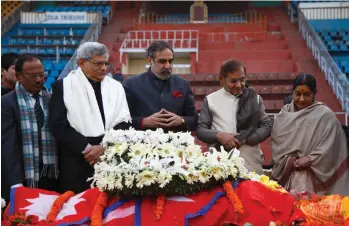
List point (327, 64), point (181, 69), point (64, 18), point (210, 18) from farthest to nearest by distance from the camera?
point (210, 18), point (64, 18), point (181, 69), point (327, 64)

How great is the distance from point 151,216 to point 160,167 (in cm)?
24

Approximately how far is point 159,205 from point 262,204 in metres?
0.52

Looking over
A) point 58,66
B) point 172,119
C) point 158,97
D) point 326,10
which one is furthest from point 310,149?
point 326,10

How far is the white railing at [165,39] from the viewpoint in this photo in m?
15.3

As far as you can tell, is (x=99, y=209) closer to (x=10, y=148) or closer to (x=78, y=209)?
(x=78, y=209)

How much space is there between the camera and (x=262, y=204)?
3.09 metres

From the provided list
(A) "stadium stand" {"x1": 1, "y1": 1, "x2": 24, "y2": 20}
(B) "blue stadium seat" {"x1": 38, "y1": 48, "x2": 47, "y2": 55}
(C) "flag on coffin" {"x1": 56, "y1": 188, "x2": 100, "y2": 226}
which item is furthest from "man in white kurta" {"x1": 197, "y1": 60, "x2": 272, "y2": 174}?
(A) "stadium stand" {"x1": 1, "y1": 1, "x2": 24, "y2": 20}

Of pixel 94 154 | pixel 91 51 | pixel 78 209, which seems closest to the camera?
pixel 78 209

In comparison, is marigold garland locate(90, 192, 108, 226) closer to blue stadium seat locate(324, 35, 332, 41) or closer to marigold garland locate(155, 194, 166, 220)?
marigold garland locate(155, 194, 166, 220)

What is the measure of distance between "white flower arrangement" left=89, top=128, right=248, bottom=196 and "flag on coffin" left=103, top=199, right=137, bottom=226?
0.20ft

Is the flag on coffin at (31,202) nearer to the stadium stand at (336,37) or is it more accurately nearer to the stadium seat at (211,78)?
the stadium seat at (211,78)

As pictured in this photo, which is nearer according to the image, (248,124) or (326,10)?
(248,124)

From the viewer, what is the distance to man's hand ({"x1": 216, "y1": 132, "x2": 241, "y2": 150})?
156 inches

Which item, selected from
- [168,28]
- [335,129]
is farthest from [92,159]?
[168,28]
